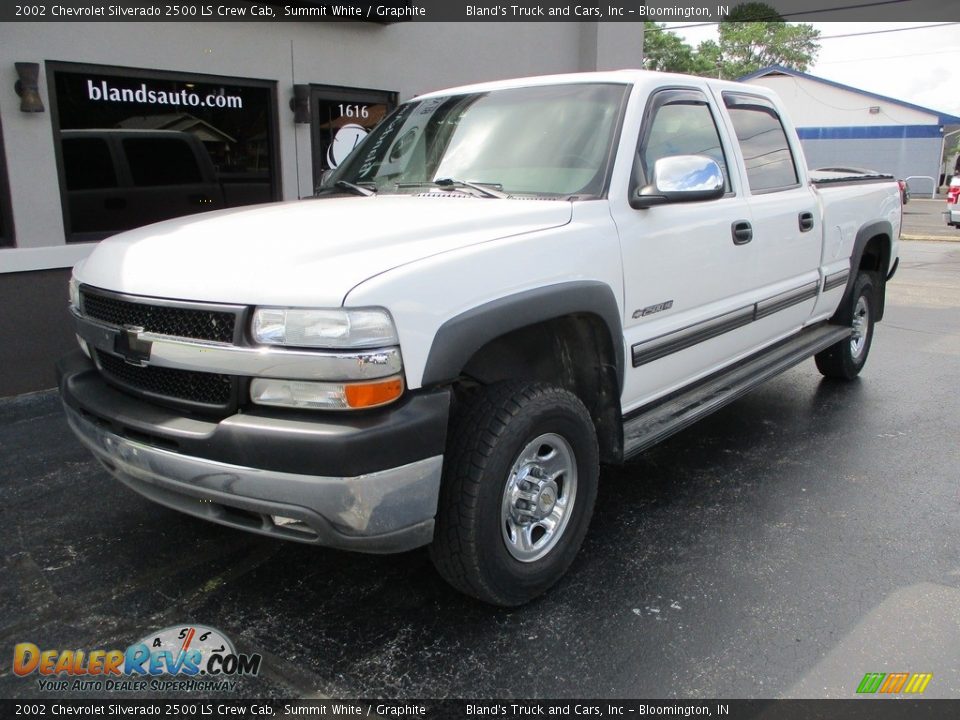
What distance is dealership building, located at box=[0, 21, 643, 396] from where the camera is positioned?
576 centimetres

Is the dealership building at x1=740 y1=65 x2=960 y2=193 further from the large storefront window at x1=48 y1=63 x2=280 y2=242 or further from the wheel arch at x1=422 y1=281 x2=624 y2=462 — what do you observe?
the wheel arch at x1=422 y1=281 x2=624 y2=462

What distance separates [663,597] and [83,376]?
2421mm

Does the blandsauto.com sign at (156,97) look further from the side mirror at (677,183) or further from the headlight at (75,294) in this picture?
the side mirror at (677,183)

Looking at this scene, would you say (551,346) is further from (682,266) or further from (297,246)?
(297,246)

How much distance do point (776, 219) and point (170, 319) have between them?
3.23 meters

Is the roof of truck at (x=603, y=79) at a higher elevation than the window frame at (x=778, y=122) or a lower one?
higher

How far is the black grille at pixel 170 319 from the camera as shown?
2.48 metres

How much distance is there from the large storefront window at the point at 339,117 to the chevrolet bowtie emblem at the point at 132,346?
4897 millimetres

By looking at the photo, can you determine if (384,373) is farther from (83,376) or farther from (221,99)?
(221,99)

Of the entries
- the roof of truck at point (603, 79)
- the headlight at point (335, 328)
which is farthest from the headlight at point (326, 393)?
the roof of truck at point (603, 79)

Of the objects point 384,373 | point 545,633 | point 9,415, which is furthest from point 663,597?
point 9,415

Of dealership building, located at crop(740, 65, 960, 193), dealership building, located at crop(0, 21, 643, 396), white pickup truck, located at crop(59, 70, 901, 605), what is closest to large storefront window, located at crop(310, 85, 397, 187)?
dealership building, located at crop(0, 21, 643, 396)

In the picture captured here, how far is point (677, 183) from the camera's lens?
3281 mm

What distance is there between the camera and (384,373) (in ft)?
7.83
